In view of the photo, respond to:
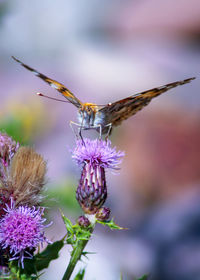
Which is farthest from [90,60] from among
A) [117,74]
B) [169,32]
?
[169,32]

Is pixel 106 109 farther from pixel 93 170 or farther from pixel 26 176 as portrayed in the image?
pixel 26 176

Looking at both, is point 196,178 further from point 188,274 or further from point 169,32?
point 169,32

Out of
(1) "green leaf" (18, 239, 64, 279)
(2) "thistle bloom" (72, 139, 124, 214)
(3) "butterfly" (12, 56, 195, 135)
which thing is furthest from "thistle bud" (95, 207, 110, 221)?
(3) "butterfly" (12, 56, 195, 135)

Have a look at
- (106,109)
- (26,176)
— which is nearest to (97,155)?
(26,176)

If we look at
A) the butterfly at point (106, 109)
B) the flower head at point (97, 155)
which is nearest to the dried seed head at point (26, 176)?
the flower head at point (97, 155)

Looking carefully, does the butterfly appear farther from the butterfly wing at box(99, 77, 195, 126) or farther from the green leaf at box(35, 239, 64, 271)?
the green leaf at box(35, 239, 64, 271)

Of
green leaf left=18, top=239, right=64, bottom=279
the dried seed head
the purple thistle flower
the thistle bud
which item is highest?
the dried seed head
